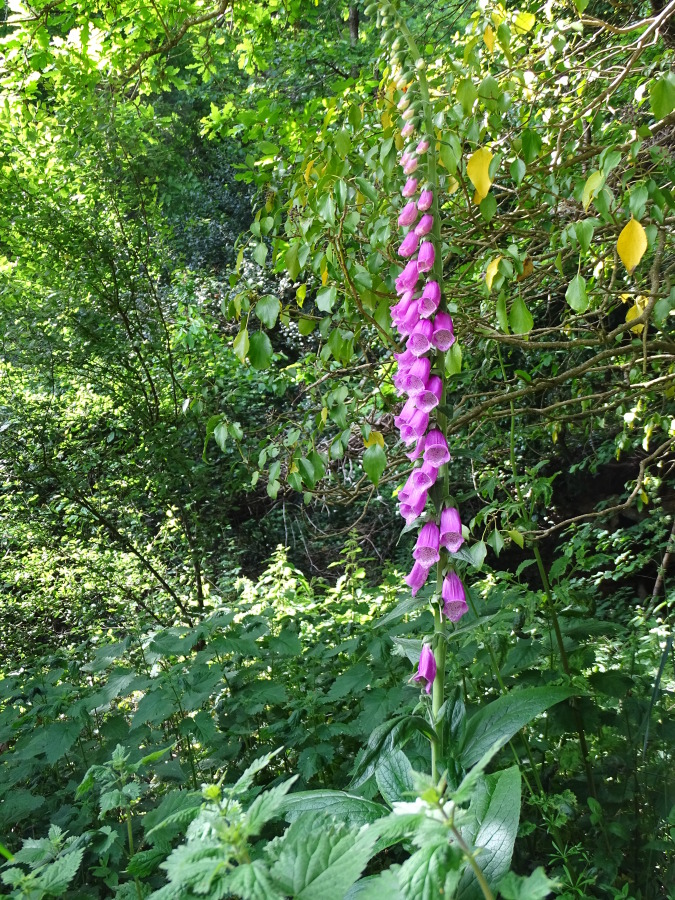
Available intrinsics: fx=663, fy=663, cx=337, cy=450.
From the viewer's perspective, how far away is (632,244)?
4.47ft

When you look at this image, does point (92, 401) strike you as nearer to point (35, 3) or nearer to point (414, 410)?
point (35, 3)

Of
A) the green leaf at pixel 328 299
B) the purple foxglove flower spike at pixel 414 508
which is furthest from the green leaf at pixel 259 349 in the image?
the purple foxglove flower spike at pixel 414 508

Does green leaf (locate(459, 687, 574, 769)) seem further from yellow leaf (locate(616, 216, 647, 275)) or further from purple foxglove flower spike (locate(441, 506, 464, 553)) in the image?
yellow leaf (locate(616, 216, 647, 275))

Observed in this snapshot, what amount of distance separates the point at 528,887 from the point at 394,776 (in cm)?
67

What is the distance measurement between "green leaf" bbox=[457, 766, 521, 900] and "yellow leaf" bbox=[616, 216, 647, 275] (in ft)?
3.36

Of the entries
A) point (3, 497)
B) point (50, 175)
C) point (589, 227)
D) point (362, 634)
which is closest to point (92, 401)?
point (3, 497)

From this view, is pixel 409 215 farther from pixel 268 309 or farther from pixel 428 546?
pixel 428 546

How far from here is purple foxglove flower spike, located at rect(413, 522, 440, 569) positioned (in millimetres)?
1266

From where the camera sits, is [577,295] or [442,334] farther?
[577,295]

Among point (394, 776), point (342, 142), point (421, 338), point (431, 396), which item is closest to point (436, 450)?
point (431, 396)

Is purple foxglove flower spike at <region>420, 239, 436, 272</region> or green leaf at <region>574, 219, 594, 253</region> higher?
purple foxglove flower spike at <region>420, 239, 436, 272</region>

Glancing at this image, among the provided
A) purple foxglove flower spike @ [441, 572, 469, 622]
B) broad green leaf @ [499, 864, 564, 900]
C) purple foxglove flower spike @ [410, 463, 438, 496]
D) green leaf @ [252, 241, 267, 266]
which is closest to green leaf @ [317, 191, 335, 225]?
green leaf @ [252, 241, 267, 266]

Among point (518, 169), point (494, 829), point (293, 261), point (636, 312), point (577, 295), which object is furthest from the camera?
point (636, 312)

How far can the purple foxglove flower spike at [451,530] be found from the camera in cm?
124
